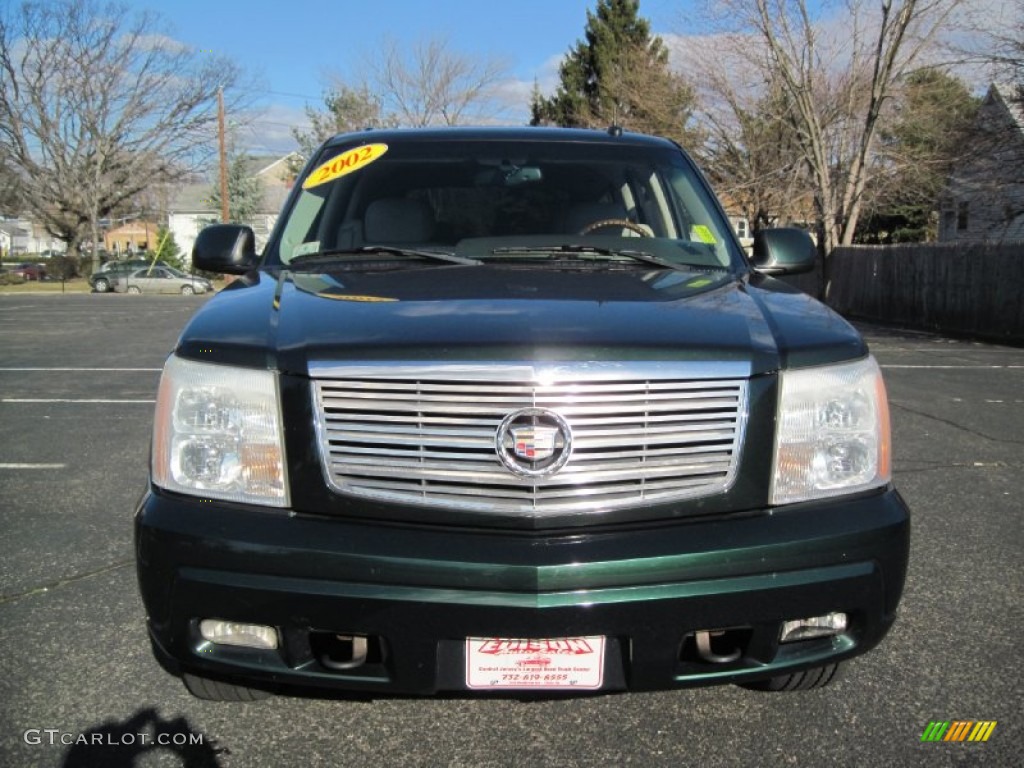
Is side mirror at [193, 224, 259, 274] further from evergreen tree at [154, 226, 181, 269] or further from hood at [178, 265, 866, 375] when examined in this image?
evergreen tree at [154, 226, 181, 269]

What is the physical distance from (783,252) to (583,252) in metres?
0.90

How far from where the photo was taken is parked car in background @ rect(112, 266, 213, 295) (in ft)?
120

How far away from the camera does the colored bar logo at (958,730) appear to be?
8.19 ft

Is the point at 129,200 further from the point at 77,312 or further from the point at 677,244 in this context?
the point at 677,244

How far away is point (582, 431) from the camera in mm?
2076

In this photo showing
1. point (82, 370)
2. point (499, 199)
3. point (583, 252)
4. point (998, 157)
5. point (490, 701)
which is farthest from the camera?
point (998, 157)

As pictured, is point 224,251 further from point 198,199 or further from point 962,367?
point 198,199

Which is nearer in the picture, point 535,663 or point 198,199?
point 535,663

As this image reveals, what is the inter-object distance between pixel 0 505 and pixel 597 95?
129 ft

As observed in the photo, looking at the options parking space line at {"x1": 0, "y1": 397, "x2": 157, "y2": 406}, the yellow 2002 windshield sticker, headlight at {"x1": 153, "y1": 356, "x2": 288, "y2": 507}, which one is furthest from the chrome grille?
parking space line at {"x1": 0, "y1": 397, "x2": 157, "y2": 406}

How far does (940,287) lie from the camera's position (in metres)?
18.4

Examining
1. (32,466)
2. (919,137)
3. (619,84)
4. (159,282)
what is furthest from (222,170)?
(32,466)

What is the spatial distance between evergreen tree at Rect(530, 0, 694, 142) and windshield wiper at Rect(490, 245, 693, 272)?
27833 mm

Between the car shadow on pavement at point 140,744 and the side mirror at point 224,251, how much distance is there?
1.64 meters
